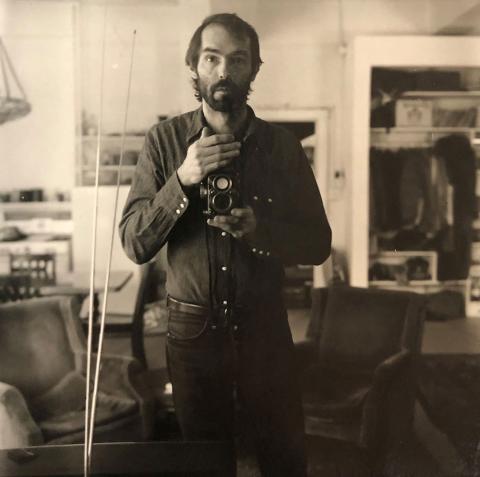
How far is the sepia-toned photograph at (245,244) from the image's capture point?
2.66ft

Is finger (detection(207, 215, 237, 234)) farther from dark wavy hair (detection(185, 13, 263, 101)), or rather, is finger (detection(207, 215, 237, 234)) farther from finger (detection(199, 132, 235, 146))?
dark wavy hair (detection(185, 13, 263, 101))

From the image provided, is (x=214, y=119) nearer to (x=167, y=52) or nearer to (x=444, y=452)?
(x=167, y=52)

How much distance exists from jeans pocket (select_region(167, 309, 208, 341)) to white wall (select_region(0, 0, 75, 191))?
32 cm

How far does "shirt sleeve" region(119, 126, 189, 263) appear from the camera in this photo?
29.2 inches

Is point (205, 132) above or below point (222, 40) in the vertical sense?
below

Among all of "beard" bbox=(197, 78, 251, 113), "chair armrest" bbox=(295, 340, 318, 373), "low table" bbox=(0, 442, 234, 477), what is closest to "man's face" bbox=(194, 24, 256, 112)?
"beard" bbox=(197, 78, 251, 113)

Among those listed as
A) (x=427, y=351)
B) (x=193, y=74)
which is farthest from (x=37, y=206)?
(x=427, y=351)

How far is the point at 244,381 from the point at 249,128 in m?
0.41

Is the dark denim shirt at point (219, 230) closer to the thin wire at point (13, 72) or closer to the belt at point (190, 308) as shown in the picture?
the belt at point (190, 308)

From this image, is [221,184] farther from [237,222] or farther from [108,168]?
[108,168]

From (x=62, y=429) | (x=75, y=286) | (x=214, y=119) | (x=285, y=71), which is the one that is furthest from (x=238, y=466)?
(x=285, y=71)

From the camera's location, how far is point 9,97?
92cm

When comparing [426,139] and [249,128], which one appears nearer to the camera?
[249,128]

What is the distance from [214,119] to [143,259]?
252 millimetres
